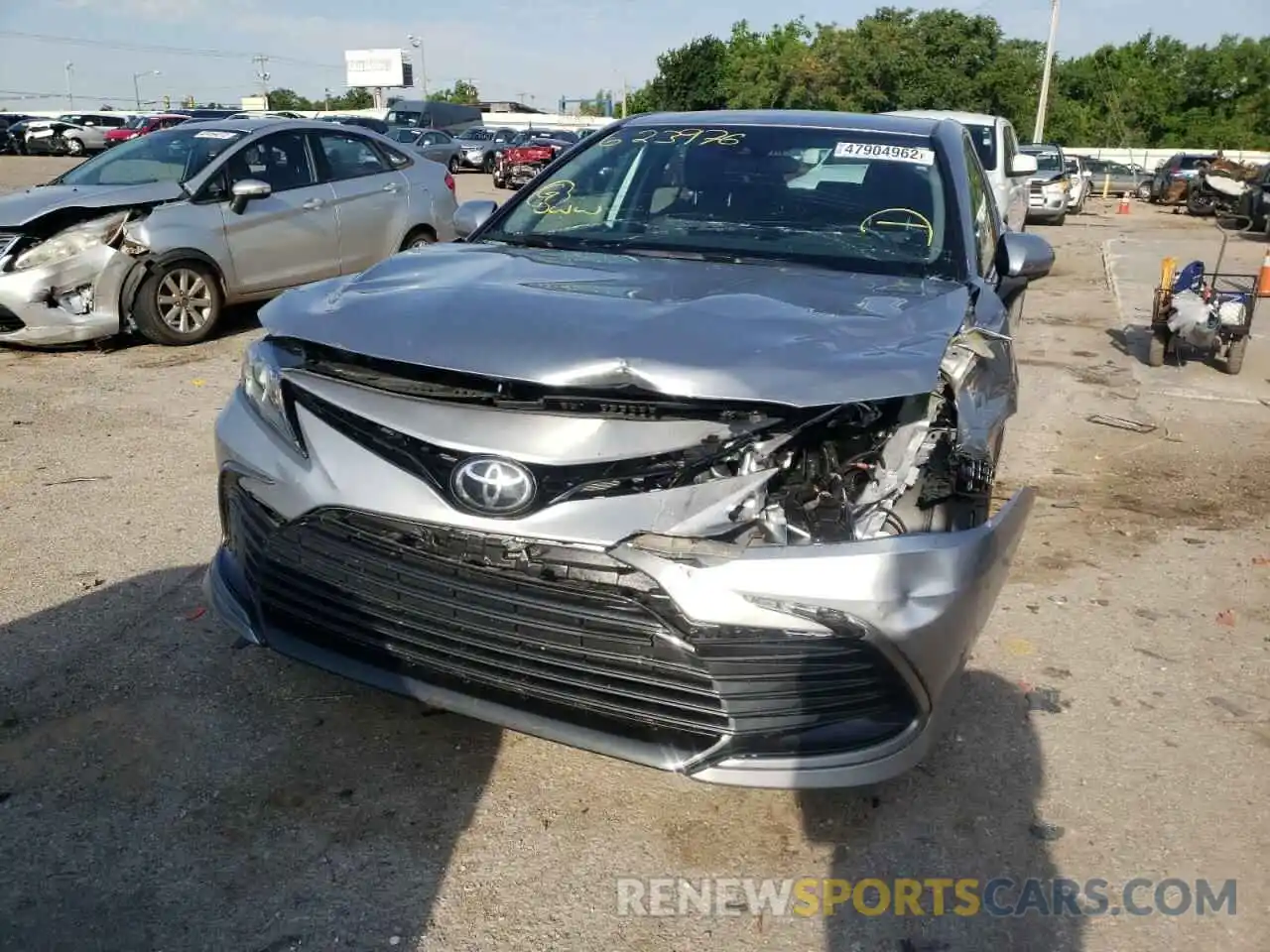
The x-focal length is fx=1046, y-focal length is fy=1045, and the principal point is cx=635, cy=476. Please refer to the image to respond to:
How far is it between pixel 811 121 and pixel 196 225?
17.1 ft

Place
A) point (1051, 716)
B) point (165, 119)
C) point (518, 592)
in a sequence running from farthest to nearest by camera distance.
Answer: point (165, 119), point (1051, 716), point (518, 592)

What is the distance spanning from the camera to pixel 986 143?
38.7 ft

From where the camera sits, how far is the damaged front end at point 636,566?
2211 mm

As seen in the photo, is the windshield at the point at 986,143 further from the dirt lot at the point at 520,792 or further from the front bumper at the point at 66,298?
the front bumper at the point at 66,298

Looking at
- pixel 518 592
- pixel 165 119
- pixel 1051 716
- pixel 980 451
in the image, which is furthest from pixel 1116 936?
pixel 165 119

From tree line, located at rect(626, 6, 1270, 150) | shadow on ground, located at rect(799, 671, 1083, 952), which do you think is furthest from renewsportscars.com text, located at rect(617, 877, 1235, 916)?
tree line, located at rect(626, 6, 1270, 150)

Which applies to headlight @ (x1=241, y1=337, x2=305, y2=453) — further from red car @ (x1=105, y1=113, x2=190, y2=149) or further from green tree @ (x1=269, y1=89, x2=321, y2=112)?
green tree @ (x1=269, y1=89, x2=321, y2=112)

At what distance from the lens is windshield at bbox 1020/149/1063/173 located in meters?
21.8

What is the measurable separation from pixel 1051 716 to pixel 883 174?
6.43ft

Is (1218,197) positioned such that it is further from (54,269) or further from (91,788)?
(91,788)

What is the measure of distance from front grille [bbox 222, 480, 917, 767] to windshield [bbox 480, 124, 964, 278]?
1.59m

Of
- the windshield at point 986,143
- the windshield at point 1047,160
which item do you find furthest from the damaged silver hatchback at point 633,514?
the windshield at point 1047,160

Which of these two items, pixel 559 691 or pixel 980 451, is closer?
pixel 559 691

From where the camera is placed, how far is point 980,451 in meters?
2.70
